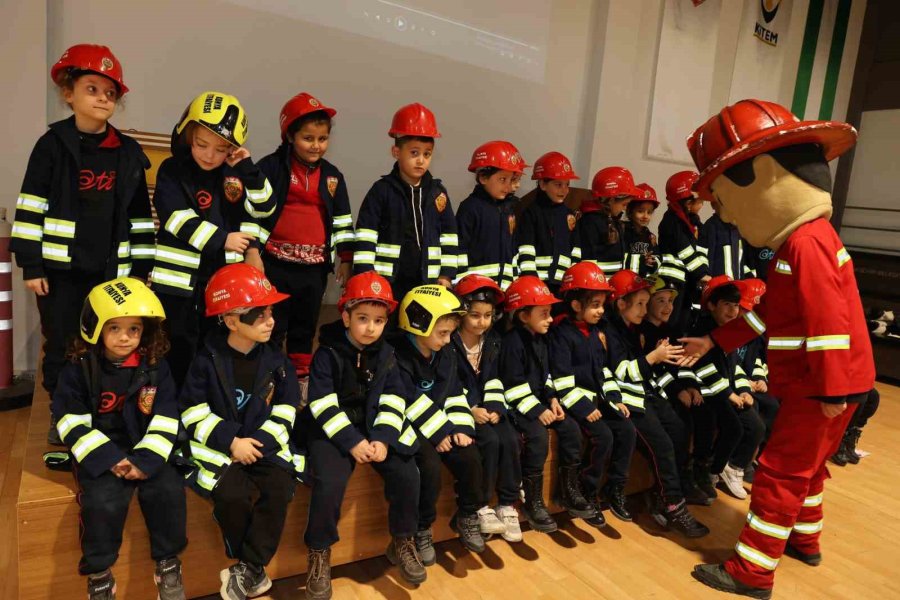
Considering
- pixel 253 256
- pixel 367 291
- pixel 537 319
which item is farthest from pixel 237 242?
pixel 537 319

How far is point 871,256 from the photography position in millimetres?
6812

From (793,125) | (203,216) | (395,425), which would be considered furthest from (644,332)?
(203,216)

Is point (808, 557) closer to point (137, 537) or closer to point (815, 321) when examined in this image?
point (815, 321)

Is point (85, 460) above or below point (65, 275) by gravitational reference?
below

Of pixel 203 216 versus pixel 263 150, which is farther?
pixel 263 150

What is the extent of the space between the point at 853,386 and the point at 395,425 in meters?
1.81

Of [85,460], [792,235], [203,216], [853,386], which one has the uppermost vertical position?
[792,235]

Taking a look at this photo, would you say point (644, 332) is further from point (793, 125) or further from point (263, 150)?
point (263, 150)

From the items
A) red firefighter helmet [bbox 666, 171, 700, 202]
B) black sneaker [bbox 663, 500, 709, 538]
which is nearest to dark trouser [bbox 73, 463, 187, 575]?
black sneaker [bbox 663, 500, 709, 538]

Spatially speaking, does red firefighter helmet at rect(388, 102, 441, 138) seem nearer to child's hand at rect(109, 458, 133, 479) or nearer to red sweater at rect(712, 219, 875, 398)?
red sweater at rect(712, 219, 875, 398)

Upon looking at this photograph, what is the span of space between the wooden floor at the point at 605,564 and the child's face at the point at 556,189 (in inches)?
82.8

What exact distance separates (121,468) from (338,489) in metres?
0.73

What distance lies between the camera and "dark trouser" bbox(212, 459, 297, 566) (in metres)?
→ 2.05

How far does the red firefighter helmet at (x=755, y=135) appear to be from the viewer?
2293mm
